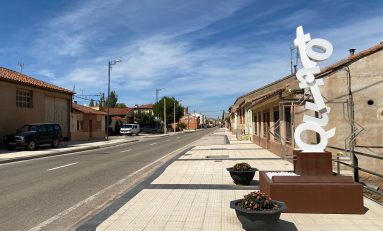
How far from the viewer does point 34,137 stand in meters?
26.1

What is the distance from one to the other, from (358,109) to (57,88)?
28336 millimetres

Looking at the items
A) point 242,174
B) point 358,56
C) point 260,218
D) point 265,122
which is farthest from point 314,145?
point 265,122

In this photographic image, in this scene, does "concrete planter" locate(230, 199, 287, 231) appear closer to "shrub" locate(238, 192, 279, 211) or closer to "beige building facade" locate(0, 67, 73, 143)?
"shrub" locate(238, 192, 279, 211)

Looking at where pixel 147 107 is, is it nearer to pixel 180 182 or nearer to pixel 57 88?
pixel 57 88

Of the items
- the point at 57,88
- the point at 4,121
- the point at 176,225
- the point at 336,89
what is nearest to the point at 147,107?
the point at 57,88

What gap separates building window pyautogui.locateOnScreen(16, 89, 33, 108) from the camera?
29170mm

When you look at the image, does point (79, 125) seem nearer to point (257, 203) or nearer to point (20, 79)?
point (20, 79)

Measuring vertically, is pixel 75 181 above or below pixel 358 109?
below

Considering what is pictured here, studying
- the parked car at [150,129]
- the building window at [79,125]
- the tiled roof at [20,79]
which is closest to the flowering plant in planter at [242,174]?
the tiled roof at [20,79]

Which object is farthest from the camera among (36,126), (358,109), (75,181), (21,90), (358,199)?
(21,90)

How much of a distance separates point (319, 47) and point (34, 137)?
897 inches

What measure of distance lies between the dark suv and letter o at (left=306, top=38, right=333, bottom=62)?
22.0 meters

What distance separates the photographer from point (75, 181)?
11.7 m

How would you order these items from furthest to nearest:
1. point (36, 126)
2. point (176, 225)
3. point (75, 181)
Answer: point (36, 126)
point (75, 181)
point (176, 225)
